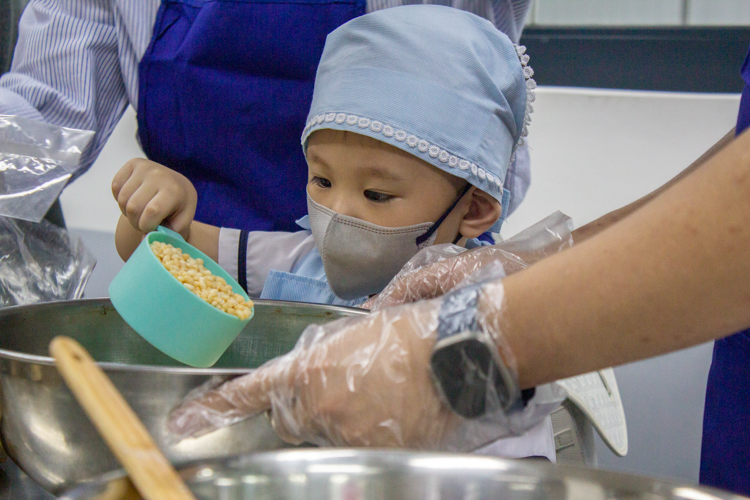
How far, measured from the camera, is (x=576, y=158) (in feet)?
6.90

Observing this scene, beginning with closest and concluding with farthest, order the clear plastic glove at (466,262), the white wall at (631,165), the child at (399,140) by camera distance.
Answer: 1. the clear plastic glove at (466,262)
2. the child at (399,140)
3. the white wall at (631,165)

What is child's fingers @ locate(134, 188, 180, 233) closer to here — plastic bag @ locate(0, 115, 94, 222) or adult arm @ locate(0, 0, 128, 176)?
plastic bag @ locate(0, 115, 94, 222)

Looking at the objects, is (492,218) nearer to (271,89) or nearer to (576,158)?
(271,89)

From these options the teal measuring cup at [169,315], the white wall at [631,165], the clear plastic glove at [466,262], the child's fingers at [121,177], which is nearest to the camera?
the teal measuring cup at [169,315]

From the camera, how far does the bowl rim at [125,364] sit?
1.45ft

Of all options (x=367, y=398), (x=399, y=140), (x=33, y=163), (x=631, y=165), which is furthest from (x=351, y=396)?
(x=631, y=165)

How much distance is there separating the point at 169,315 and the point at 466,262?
1.18 feet

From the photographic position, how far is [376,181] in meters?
0.88

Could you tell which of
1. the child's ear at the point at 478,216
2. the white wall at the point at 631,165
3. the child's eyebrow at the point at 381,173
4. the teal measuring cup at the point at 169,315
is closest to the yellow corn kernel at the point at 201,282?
the teal measuring cup at the point at 169,315

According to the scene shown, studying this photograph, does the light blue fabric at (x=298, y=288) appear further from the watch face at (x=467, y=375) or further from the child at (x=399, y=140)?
the watch face at (x=467, y=375)

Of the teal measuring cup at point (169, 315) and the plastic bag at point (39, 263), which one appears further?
the plastic bag at point (39, 263)

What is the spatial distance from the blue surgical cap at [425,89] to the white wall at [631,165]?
117 cm

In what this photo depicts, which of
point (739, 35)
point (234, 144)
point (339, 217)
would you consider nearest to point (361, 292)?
point (339, 217)

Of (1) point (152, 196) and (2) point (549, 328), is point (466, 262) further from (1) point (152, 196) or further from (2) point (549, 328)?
(1) point (152, 196)
